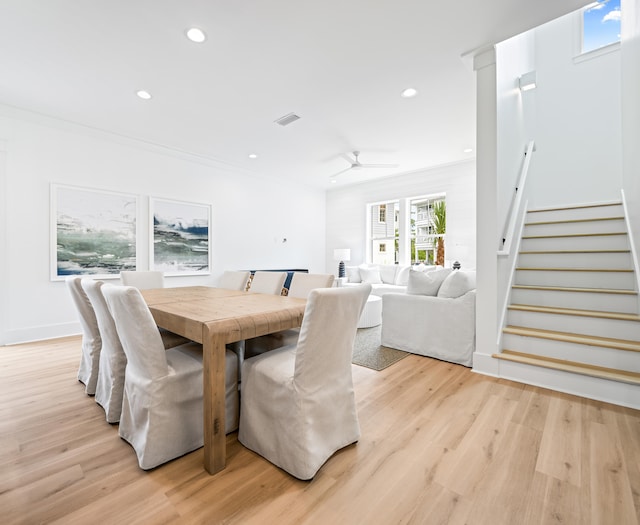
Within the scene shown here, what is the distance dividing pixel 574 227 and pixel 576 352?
1.89 metres

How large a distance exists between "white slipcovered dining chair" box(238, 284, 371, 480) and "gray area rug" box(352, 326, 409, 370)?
49.7 inches

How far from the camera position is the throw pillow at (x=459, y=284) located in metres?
2.97

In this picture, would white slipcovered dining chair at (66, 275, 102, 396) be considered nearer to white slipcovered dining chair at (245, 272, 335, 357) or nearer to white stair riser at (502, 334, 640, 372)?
white slipcovered dining chair at (245, 272, 335, 357)

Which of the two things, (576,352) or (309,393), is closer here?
(309,393)

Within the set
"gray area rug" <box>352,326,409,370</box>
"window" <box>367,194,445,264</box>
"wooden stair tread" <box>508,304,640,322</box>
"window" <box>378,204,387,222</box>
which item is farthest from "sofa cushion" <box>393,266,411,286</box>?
"wooden stair tread" <box>508,304,640,322</box>

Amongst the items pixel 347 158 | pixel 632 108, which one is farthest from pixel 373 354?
pixel 632 108

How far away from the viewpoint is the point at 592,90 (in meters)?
4.19

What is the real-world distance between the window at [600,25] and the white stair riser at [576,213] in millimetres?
2499

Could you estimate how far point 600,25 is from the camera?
4.22m

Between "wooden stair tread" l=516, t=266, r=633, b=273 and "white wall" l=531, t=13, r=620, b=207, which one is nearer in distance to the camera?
"wooden stair tread" l=516, t=266, r=633, b=273

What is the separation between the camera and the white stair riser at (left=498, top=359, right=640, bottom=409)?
2.06 m

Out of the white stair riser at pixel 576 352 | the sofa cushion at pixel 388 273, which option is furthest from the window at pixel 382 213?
the white stair riser at pixel 576 352

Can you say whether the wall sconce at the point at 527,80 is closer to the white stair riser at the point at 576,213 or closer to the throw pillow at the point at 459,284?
the white stair riser at the point at 576,213

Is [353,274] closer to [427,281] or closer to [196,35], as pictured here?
[427,281]
